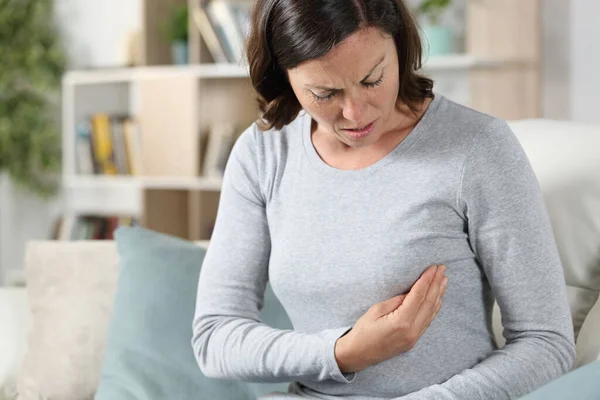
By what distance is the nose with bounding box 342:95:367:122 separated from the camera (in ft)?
3.91

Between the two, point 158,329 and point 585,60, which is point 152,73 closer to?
point 585,60

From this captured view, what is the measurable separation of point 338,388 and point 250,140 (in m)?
0.41

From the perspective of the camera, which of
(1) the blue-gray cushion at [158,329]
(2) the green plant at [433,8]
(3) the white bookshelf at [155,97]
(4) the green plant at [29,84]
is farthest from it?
(4) the green plant at [29,84]

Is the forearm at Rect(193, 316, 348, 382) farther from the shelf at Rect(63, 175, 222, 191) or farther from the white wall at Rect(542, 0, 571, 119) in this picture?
the shelf at Rect(63, 175, 222, 191)

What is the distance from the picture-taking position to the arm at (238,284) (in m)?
1.31

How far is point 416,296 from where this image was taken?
1172mm

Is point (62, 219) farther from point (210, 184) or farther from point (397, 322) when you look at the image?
point (397, 322)

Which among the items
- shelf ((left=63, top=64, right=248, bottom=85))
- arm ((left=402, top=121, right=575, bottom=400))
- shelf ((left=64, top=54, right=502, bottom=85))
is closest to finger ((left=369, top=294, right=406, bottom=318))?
arm ((left=402, top=121, right=575, bottom=400))

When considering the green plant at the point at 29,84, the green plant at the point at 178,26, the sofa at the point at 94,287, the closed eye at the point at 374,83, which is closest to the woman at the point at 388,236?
the closed eye at the point at 374,83

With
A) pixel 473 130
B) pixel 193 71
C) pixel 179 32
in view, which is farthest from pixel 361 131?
pixel 179 32

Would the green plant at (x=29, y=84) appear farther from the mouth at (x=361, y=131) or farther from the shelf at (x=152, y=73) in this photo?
the mouth at (x=361, y=131)

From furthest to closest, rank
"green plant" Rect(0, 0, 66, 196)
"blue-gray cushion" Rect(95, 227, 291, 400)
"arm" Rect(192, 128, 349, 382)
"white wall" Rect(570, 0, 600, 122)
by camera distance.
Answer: "green plant" Rect(0, 0, 66, 196) < "white wall" Rect(570, 0, 600, 122) < "blue-gray cushion" Rect(95, 227, 291, 400) < "arm" Rect(192, 128, 349, 382)

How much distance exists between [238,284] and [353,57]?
0.41 meters

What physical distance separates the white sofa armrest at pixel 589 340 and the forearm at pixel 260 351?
1.26 ft
